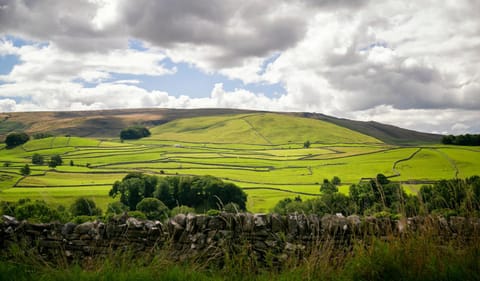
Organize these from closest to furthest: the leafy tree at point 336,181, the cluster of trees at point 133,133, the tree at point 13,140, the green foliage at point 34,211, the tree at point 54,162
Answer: the green foliage at point 34,211, the leafy tree at point 336,181, the tree at point 54,162, the tree at point 13,140, the cluster of trees at point 133,133

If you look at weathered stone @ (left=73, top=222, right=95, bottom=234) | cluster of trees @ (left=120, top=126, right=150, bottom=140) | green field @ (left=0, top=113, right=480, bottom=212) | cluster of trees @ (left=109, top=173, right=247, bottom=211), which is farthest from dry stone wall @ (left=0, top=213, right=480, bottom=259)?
cluster of trees @ (left=120, top=126, right=150, bottom=140)

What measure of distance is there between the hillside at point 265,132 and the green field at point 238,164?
105 centimetres

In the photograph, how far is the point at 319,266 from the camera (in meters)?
5.29

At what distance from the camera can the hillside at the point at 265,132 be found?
512 feet

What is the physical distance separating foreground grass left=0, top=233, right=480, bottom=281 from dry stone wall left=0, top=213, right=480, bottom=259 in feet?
0.80

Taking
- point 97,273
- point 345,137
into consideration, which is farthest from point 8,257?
point 345,137

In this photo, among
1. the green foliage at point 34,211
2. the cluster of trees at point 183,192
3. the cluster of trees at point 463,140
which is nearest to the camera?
the green foliage at point 34,211

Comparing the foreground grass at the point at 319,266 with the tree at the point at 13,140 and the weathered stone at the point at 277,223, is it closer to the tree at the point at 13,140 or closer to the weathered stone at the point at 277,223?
the weathered stone at the point at 277,223

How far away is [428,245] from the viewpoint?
537cm

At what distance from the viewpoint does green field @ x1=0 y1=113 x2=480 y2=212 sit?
64250 mm

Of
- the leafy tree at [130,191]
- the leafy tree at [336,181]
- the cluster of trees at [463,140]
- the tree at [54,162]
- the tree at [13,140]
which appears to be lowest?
the leafy tree at [130,191]

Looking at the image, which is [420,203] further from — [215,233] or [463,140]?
[463,140]

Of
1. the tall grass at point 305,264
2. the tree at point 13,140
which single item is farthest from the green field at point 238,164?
the tall grass at point 305,264

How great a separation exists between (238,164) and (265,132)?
244ft
